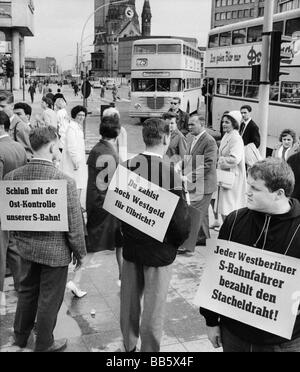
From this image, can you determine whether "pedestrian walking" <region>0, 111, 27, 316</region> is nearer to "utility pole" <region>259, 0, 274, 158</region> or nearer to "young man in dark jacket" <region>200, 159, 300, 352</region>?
"young man in dark jacket" <region>200, 159, 300, 352</region>

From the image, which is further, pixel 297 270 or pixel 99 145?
pixel 99 145

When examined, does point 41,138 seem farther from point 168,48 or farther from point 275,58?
point 168,48

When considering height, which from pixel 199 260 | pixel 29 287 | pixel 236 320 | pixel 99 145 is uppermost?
pixel 99 145

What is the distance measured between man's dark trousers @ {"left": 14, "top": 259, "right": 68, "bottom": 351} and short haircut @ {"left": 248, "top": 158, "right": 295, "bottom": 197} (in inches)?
73.7

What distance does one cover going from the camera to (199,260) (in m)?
6.35

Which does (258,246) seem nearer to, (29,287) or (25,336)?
(29,287)

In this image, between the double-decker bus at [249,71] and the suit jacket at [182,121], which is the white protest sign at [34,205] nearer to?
the double-decker bus at [249,71]

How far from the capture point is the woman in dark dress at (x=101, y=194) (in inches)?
191

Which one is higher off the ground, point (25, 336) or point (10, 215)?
point (10, 215)

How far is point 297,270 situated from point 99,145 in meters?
2.85

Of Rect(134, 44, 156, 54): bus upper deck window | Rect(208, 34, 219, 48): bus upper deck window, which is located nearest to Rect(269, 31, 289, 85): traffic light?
Rect(208, 34, 219, 48): bus upper deck window

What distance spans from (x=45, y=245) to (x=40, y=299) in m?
0.43

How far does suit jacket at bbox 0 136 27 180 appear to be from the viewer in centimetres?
474
